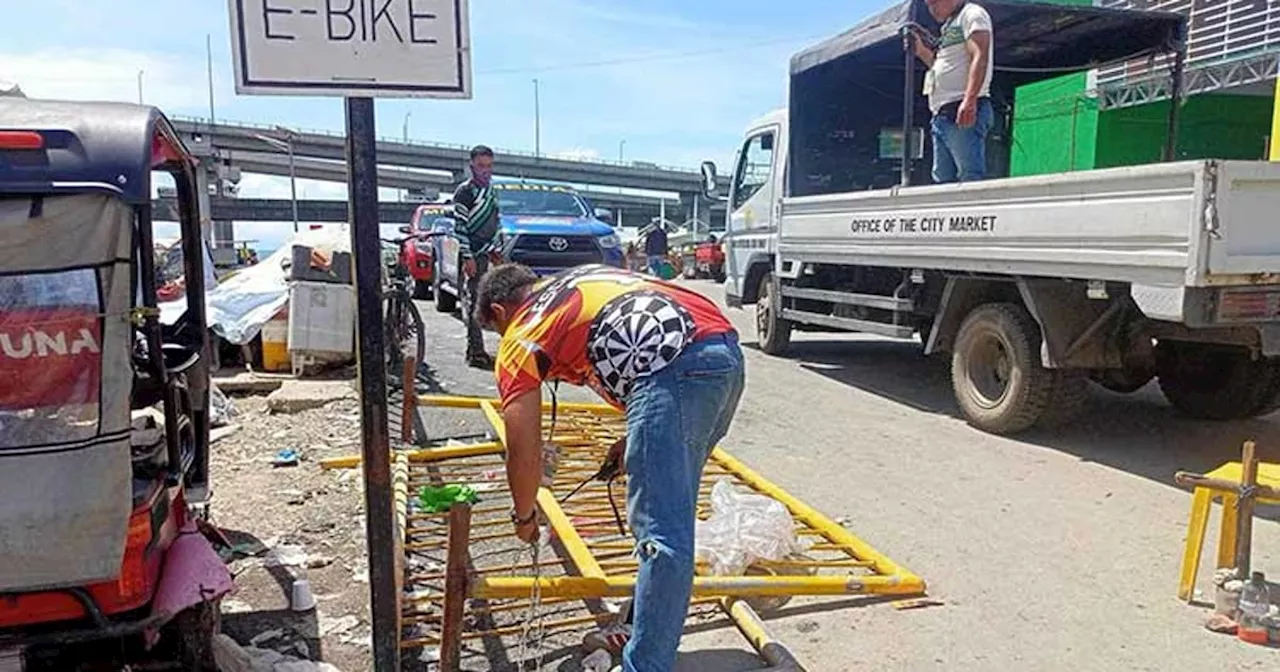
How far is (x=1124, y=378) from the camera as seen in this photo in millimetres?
6953

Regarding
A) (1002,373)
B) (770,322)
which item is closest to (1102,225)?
(1002,373)

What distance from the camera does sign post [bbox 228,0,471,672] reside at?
2088mm

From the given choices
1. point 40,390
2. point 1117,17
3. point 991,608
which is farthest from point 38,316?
point 1117,17

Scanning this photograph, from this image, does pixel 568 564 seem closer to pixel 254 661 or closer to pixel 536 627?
pixel 536 627

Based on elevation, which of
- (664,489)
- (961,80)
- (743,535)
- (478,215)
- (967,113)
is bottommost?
(743,535)

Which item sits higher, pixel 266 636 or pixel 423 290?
pixel 423 290

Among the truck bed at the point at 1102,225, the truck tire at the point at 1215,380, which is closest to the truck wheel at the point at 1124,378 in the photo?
the truck tire at the point at 1215,380

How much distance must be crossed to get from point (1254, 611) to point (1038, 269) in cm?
282

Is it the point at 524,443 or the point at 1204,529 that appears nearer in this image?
the point at 524,443

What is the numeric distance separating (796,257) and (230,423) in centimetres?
536

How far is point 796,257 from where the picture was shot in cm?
905

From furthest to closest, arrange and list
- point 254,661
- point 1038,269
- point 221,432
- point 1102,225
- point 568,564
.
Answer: point 221,432 → point 1038,269 → point 1102,225 → point 568,564 → point 254,661

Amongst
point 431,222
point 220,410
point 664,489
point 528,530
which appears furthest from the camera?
point 431,222

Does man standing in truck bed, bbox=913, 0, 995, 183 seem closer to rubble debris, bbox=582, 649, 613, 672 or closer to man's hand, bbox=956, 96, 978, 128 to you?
man's hand, bbox=956, 96, 978, 128
